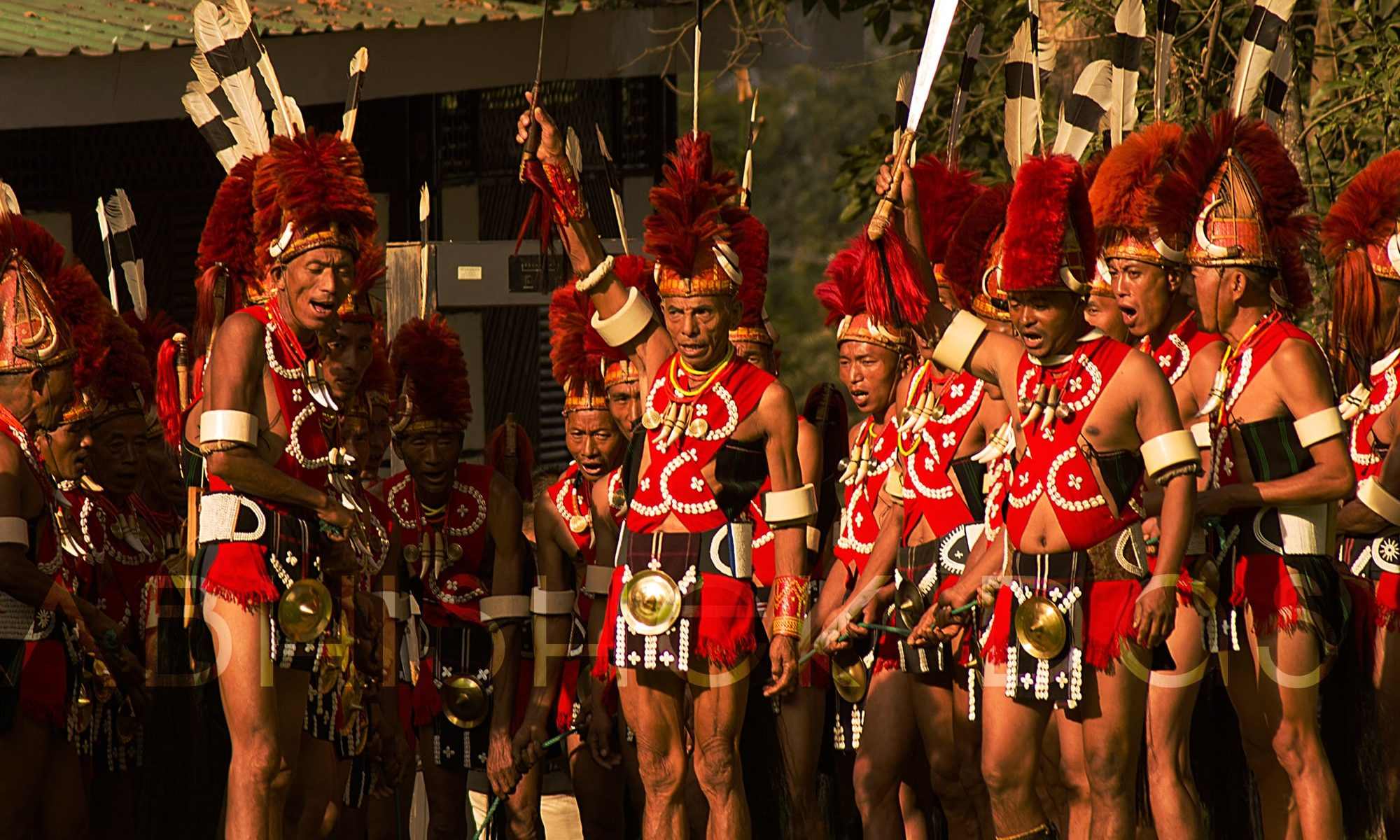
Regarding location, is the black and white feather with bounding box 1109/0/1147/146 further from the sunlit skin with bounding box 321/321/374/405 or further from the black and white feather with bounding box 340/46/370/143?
the sunlit skin with bounding box 321/321/374/405

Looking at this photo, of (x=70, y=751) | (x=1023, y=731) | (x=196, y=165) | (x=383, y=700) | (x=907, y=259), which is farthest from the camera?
(x=196, y=165)

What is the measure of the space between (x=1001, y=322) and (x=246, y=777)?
294 centimetres

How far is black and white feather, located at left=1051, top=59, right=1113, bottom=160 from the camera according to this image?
24.1 ft

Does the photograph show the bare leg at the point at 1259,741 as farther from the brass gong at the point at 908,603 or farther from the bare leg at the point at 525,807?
the bare leg at the point at 525,807

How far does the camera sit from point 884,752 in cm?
711

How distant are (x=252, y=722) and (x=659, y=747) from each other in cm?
125

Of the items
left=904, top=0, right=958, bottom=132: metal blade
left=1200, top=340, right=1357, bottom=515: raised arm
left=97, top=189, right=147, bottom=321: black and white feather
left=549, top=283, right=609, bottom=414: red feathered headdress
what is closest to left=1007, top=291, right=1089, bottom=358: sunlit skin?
left=904, top=0, right=958, bottom=132: metal blade

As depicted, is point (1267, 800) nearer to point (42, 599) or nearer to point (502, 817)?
point (502, 817)

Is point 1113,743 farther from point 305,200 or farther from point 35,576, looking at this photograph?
point 35,576

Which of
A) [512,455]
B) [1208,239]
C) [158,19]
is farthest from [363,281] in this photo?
[158,19]

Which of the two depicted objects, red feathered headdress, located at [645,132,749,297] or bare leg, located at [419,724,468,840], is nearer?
red feathered headdress, located at [645,132,749,297]

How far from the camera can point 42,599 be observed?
6.70m

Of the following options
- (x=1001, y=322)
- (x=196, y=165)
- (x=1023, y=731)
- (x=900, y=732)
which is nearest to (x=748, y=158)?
(x=1001, y=322)

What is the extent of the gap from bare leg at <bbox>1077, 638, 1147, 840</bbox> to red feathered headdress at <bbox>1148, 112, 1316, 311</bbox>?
149 cm
